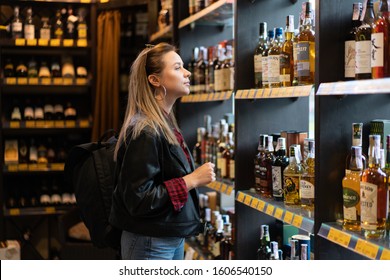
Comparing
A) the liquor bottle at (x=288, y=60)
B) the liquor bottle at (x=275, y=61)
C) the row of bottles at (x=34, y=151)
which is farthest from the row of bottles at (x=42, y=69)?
the liquor bottle at (x=288, y=60)

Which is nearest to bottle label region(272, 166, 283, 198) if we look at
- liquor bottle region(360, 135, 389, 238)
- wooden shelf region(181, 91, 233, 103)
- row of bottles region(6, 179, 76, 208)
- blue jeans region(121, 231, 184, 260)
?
blue jeans region(121, 231, 184, 260)

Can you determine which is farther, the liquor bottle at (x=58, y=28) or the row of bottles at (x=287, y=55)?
the liquor bottle at (x=58, y=28)

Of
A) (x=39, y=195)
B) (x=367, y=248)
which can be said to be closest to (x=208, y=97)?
(x=367, y=248)

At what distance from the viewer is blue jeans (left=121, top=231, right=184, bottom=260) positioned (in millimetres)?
2488

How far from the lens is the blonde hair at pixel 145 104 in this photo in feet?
8.05

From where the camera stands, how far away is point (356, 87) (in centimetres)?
191

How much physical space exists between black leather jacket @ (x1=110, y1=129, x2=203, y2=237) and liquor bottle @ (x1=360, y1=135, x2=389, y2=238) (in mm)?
776

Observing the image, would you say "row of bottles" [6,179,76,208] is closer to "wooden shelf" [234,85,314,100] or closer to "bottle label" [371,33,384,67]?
"wooden shelf" [234,85,314,100]

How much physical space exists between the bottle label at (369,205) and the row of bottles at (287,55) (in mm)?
657

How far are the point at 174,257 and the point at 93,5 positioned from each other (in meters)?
3.43

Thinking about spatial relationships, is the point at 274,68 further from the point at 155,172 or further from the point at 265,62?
the point at 155,172

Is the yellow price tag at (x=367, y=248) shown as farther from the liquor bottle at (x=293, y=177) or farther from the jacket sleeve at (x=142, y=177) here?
the jacket sleeve at (x=142, y=177)
